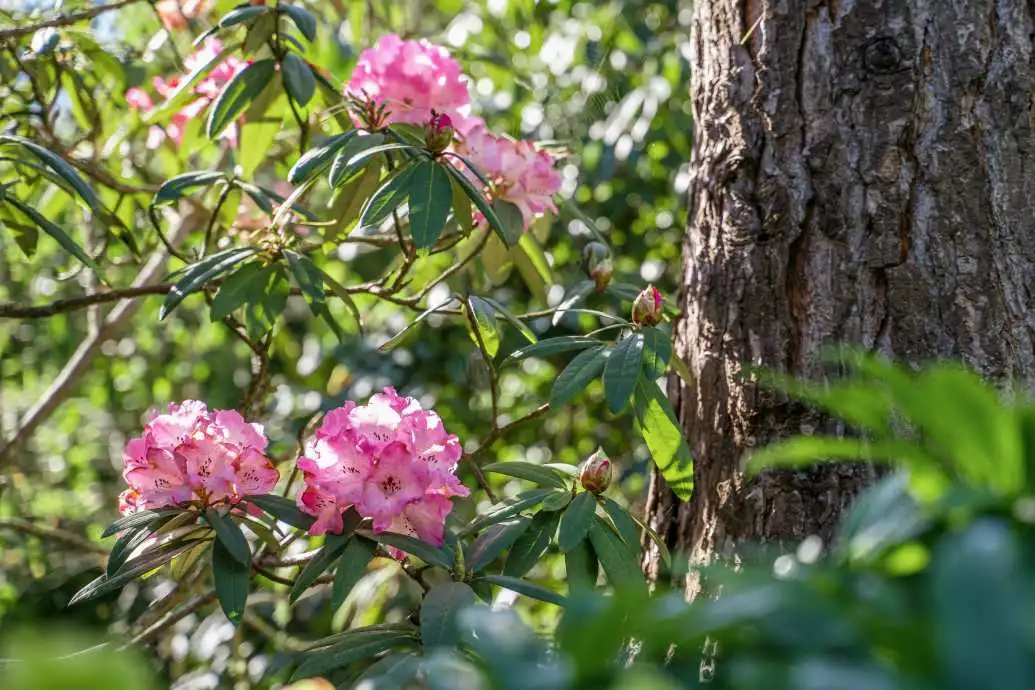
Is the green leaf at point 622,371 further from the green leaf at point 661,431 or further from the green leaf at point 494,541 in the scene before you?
the green leaf at point 494,541

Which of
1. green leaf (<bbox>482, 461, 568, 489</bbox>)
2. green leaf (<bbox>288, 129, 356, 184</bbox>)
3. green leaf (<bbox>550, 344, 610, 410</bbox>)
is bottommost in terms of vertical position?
green leaf (<bbox>482, 461, 568, 489</bbox>)

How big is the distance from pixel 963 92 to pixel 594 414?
4.60 ft

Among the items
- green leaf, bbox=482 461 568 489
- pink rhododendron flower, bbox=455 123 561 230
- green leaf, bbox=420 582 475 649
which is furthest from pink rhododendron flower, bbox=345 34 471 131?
green leaf, bbox=420 582 475 649

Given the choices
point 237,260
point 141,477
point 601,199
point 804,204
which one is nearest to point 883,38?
point 804,204

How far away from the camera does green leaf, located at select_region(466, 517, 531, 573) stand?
1.10 metres

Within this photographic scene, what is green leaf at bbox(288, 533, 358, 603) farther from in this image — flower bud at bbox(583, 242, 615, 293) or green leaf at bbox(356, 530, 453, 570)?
flower bud at bbox(583, 242, 615, 293)

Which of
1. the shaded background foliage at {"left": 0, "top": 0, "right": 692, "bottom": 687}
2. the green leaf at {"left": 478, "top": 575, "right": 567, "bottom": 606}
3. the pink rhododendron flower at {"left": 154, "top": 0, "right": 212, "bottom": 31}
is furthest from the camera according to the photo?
the shaded background foliage at {"left": 0, "top": 0, "right": 692, "bottom": 687}

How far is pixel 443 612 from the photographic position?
977 mm

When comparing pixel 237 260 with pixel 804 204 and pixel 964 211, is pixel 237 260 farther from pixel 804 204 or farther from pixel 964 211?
pixel 964 211

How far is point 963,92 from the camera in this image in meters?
1.20

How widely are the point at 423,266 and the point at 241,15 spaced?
28.3 inches

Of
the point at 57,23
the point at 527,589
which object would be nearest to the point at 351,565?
the point at 527,589

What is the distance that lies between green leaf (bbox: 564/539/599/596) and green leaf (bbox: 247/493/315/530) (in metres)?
0.28

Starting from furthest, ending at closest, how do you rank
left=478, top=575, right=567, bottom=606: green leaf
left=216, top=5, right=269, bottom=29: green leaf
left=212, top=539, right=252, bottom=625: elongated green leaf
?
left=216, top=5, right=269, bottom=29: green leaf
left=212, top=539, right=252, bottom=625: elongated green leaf
left=478, top=575, right=567, bottom=606: green leaf
